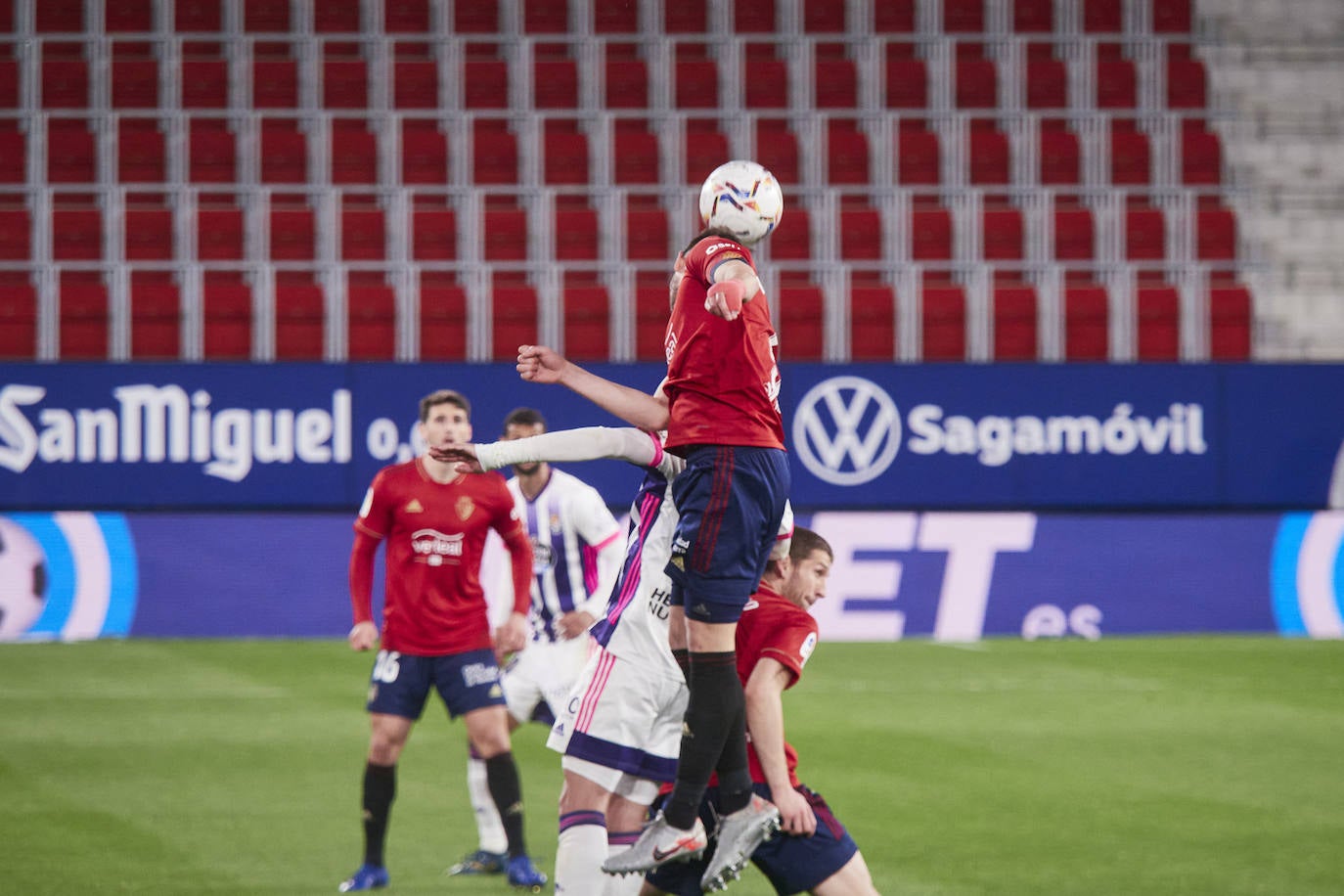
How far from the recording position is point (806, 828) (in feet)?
16.1

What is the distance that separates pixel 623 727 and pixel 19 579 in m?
11.6

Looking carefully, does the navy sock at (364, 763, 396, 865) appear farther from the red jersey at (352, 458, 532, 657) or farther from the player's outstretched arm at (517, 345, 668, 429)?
the player's outstretched arm at (517, 345, 668, 429)

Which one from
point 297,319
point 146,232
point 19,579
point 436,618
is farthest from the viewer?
point 146,232

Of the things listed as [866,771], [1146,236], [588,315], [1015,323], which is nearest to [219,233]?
[588,315]

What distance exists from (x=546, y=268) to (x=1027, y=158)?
5.89 m

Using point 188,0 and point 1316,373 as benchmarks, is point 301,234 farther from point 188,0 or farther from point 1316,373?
point 1316,373

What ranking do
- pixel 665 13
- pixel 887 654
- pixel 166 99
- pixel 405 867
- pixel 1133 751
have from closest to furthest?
1. pixel 405 867
2. pixel 1133 751
3. pixel 887 654
4. pixel 166 99
5. pixel 665 13

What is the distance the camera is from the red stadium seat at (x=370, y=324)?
17.7 meters

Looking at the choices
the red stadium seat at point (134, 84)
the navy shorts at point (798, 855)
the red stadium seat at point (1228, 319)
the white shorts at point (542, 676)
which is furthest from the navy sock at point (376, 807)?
the red stadium seat at point (134, 84)

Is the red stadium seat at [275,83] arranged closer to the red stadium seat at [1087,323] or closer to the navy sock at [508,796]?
the red stadium seat at [1087,323]

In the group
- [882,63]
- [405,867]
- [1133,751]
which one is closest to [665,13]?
[882,63]

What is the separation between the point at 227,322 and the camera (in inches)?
692

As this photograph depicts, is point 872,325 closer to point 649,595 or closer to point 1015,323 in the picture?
point 1015,323

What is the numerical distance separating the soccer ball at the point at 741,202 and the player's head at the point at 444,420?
7.57 feet
